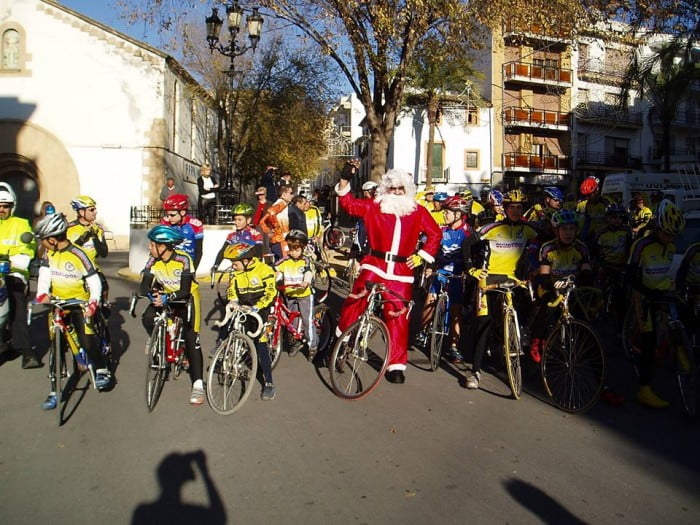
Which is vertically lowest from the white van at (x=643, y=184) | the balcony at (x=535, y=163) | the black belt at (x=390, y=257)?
the black belt at (x=390, y=257)

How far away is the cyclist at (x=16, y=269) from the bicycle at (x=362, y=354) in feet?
11.7

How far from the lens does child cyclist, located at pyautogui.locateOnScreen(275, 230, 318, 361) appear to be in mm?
6988

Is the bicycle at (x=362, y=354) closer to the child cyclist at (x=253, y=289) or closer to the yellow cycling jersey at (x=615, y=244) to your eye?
the child cyclist at (x=253, y=289)

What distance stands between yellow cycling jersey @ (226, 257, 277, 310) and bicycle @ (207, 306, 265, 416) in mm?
139

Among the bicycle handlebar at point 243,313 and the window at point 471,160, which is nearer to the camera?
the bicycle handlebar at point 243,313

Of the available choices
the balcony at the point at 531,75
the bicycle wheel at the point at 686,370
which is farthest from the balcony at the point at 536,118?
the bicycle wheel at the point at 686,370

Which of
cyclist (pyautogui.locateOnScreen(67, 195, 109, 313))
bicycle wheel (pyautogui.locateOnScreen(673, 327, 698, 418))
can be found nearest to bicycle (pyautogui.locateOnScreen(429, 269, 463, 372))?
bicycle wheel (pyautogui.locateOnScreen(673, 327, 698, 418))

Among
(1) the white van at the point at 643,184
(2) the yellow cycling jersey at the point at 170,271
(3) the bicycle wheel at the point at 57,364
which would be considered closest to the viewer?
(3) the bicycle wheel at the point at 57,364

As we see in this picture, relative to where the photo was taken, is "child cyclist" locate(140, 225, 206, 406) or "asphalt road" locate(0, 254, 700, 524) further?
"child cyclist" locate(140, 225, 206, 406)

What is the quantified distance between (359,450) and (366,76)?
11082mm

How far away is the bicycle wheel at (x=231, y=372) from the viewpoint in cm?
543

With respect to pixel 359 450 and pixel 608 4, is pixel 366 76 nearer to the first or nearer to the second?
pixel 608 4

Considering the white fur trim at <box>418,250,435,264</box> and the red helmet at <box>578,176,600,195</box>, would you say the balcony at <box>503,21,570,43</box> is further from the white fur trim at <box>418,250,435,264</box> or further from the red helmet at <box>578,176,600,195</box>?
the white fur trim at <box>418,250,435,264</box>

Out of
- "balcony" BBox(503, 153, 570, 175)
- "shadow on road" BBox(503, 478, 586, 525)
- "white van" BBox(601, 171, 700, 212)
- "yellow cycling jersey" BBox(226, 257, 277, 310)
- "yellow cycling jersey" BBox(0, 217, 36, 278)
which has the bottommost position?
"shadow on road" BBox(503, 478, 586, 525)
